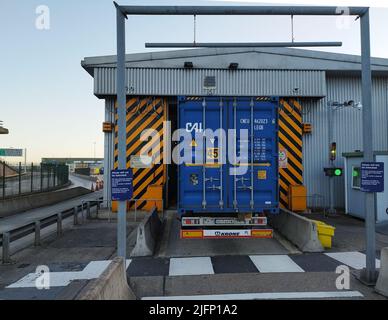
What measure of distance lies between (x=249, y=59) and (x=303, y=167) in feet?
18.7

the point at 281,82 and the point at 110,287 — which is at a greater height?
the point at 281,82

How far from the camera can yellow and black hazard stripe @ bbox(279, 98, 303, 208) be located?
15.4 m

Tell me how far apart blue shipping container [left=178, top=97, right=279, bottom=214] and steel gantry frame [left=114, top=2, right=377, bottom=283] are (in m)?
2.02

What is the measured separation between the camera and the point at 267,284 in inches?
239

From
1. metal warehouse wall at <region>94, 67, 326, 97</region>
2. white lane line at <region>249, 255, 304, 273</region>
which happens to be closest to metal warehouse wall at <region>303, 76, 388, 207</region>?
metal warehouse wall at <region>94, 67, 326, 97</region>

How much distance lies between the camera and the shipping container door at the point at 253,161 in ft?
26.1

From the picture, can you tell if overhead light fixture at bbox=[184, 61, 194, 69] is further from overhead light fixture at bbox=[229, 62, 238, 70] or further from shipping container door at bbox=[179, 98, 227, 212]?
shipping container door at bbox=[179, 98, 227, 212]

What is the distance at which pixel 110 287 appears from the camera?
4328mm

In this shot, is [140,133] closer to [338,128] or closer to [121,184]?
[121,184]

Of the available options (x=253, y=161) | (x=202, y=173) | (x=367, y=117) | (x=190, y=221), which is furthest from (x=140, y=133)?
(x=367, y=117)

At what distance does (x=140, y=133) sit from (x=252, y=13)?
31.9ft

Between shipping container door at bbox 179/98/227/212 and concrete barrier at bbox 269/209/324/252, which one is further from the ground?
shipping container door at bbox 179/98/227/212

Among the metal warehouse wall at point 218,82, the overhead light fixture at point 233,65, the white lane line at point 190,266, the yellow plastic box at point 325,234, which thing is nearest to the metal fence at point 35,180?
the metal warehouse wall at point 218,82
